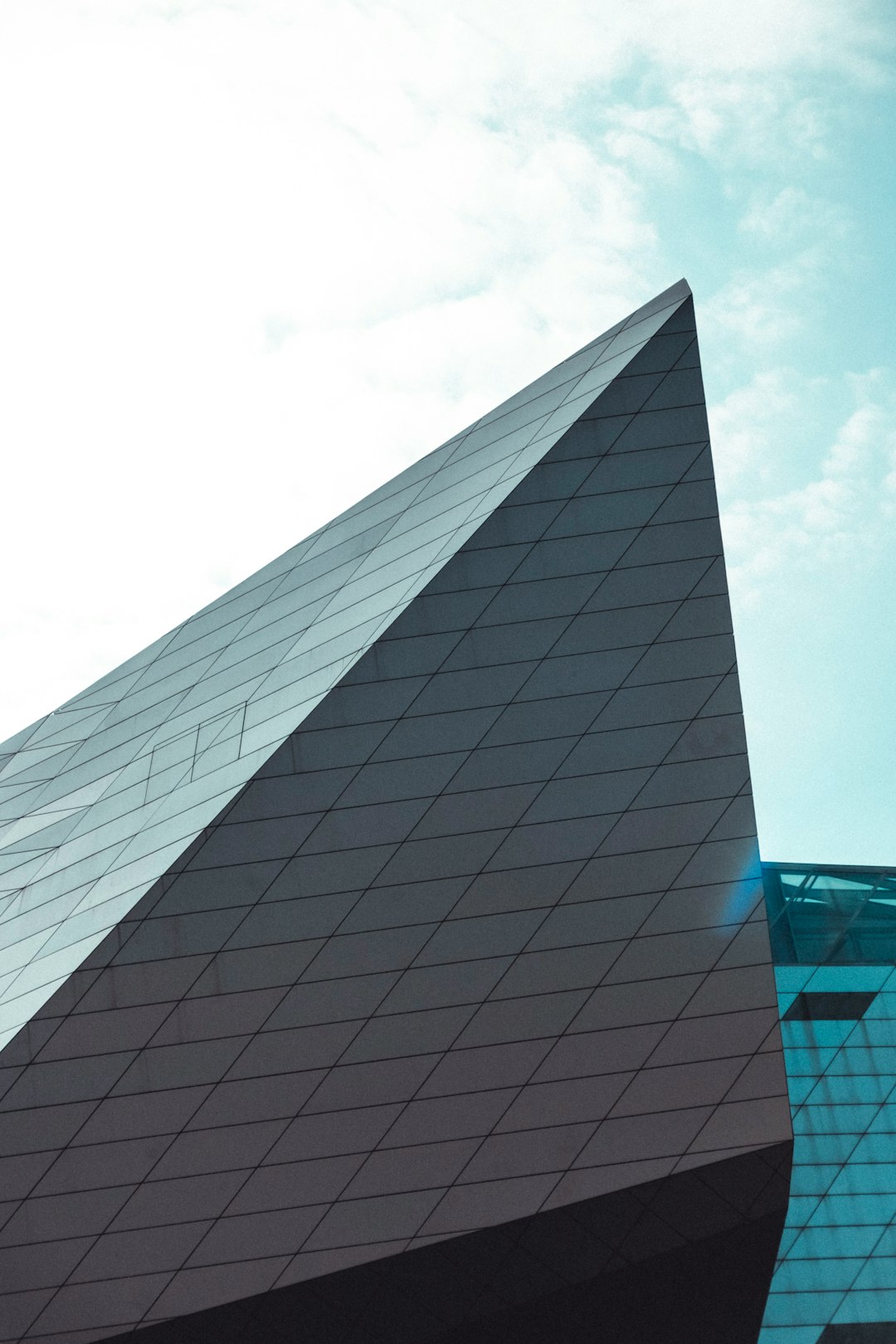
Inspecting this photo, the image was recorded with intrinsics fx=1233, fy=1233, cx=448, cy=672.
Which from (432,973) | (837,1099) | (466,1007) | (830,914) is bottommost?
(837,1099)

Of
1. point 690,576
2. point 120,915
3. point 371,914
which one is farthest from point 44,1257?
point 690,576

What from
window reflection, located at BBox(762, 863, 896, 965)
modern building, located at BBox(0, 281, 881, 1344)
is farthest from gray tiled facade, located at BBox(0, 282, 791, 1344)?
window reflection, located at BBox(762, 863, 896, 965)

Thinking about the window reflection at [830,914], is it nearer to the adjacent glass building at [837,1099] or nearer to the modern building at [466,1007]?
the adjacent glass building at [837,1099]

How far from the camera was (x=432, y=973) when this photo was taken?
13719mm

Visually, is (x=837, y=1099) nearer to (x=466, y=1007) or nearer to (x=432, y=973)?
(x=466, y=1007)

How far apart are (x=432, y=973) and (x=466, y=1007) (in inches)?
20.7

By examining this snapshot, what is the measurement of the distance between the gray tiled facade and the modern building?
0.12 ft

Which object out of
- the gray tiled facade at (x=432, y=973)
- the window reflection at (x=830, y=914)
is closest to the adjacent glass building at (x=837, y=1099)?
the window reflection at (x=830, y=914)

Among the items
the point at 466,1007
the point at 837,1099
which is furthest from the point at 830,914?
the point at 466,1007

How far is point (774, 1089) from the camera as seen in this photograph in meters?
13.8

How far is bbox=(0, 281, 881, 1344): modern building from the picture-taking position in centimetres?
1327

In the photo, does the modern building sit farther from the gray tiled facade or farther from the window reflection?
the window reflection

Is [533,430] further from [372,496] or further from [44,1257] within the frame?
[44,1257]

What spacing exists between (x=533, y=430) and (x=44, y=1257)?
38.0 ft
